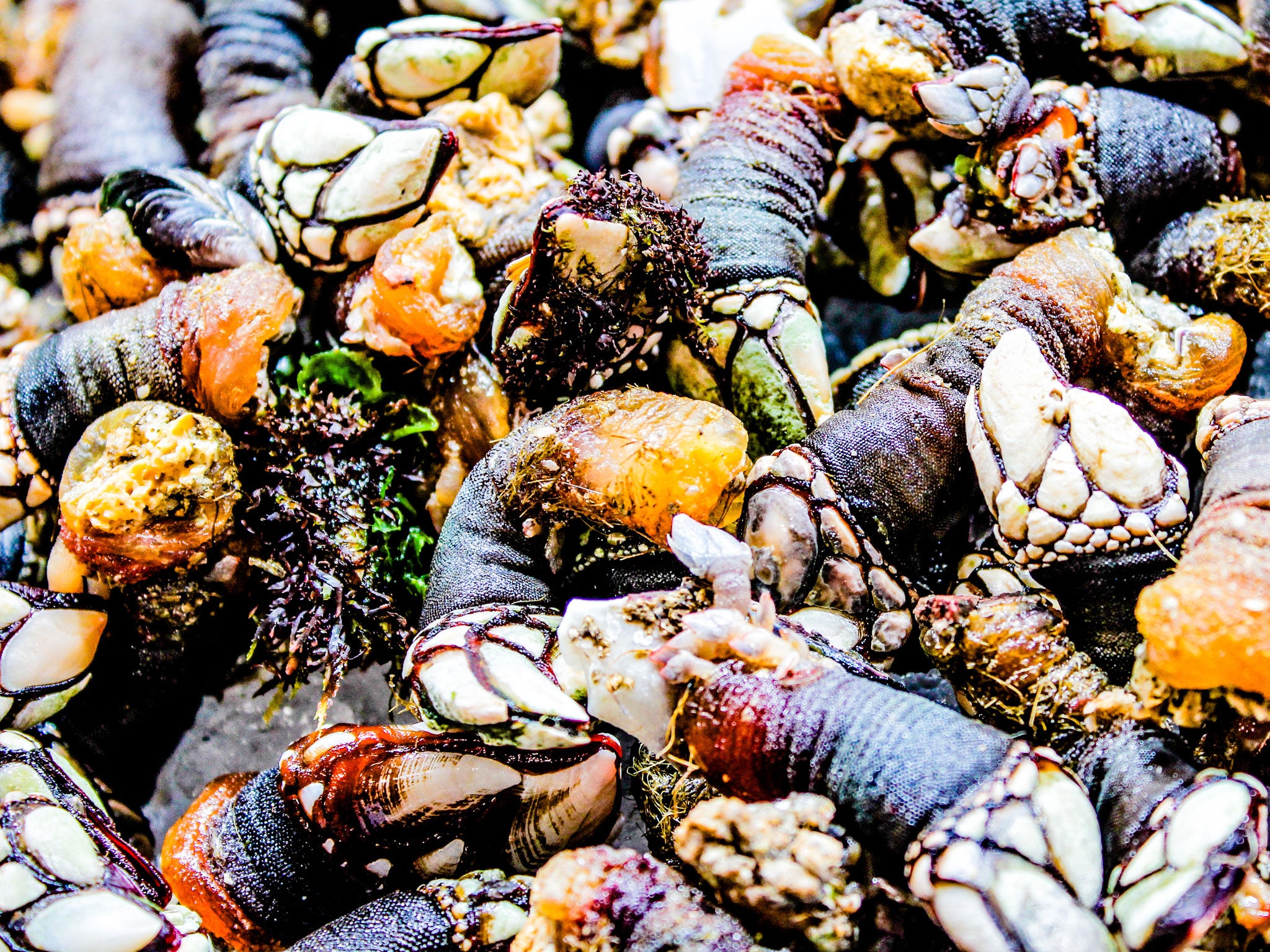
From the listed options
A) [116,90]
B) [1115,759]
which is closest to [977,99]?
[1115,759]

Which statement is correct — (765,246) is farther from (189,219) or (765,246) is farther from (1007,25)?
(189,219)

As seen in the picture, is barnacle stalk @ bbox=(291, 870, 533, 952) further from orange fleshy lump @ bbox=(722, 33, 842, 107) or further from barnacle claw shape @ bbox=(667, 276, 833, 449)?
orange fleshy lump @ bbox=(722, 33, 842, 107)

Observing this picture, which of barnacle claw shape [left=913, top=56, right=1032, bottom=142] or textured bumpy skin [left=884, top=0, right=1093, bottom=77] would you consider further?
textured bumpy skin [left=884, top=0, right=1093, bottom=77]

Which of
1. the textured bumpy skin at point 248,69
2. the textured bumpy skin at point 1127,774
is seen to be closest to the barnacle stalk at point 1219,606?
the textured bumpy skin at point 1127,774

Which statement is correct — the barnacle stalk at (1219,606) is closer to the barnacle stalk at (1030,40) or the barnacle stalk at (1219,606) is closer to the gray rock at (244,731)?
the barnacle stalk at (1030,40)

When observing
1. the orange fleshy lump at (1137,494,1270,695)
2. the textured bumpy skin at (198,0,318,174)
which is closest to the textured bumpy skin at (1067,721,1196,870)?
the orange fleshy lump at (1137,494,1270,695)
